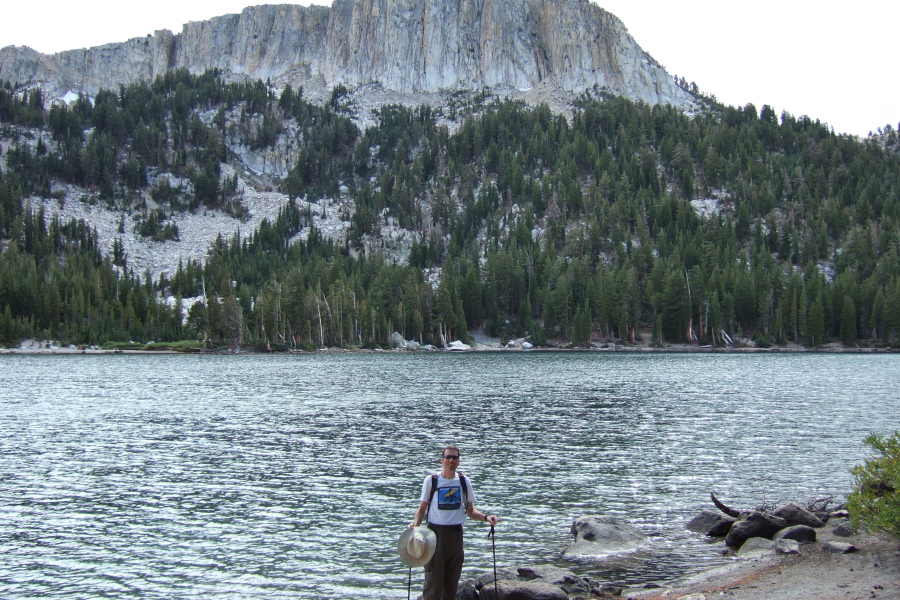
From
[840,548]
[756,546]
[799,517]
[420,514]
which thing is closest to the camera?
[420,514]

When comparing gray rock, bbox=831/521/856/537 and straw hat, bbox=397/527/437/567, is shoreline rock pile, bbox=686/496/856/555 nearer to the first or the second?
gray rock, bbox=831/521/856/537

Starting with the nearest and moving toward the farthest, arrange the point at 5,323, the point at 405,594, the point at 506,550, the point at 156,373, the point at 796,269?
1. the point at 405,594
2. the point at 506,550
3. the point at 156,373
4. the point at 5,323
5. the point at 796,269

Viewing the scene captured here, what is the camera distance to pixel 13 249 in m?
176

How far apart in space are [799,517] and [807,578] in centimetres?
579

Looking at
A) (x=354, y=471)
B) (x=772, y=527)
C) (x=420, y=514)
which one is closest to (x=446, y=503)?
(x=420, y=514)

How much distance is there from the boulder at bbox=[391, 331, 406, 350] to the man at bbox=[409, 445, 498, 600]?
5430 inches

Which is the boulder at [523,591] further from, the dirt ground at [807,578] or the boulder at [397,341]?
the boulder at [397,341]

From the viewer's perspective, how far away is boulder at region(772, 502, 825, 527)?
21438 mm

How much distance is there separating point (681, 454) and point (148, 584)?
25748mm

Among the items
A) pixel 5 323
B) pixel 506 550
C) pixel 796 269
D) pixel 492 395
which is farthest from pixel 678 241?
pixel 506 550

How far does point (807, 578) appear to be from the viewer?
16.3 metres

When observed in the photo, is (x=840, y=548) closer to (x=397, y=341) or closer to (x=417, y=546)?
(x=417, y=546)

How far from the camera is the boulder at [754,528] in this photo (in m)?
21.0

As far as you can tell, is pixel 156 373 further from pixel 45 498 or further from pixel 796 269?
pixel 796 269
